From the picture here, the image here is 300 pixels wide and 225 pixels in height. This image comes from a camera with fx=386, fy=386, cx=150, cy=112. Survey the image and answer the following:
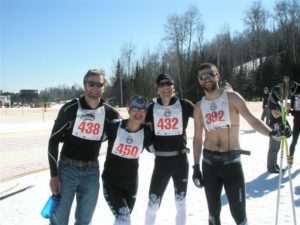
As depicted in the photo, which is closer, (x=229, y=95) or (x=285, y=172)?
(x=229, y=95)

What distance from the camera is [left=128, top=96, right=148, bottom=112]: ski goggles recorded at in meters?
4.13

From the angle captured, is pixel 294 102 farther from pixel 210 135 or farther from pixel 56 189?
pixel 56 189

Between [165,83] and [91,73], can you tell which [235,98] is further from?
[91,73]

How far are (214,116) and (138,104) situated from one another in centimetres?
82

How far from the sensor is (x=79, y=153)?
3.82 meters

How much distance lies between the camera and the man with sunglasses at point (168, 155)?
173 inches

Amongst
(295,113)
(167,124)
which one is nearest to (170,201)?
(167,124)

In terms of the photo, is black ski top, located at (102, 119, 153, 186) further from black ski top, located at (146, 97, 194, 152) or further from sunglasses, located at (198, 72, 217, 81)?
sunglasses, located at (198, 72, 217, 81)

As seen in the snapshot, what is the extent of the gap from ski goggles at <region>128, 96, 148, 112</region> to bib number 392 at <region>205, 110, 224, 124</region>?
0.68m

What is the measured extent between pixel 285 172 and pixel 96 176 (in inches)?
207

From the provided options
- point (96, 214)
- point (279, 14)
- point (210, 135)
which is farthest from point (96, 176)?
point (279, 14)

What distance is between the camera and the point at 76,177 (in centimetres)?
377

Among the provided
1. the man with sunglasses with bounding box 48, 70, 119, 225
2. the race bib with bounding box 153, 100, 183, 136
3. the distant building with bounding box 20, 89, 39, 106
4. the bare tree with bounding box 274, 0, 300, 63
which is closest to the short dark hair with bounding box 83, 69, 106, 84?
the man with sunglasses with bounding box 48, 70, 119, 225

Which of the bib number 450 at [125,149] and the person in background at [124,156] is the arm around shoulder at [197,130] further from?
the bib number 450 at [125,149]
